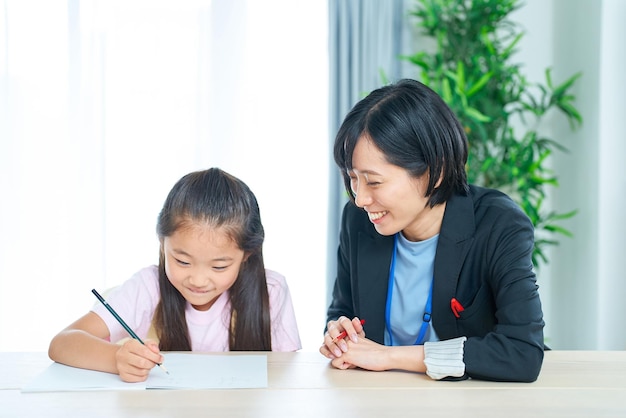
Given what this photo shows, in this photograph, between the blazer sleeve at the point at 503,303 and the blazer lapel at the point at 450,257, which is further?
the blazer lapel at the point at 450,257

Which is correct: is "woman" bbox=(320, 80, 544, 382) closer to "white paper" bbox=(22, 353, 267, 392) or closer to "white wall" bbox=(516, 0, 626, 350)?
"white paper" bbox=(22, 353, 267, 392)

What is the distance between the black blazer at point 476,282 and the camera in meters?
1.30

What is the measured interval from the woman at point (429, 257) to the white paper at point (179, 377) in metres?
0.18

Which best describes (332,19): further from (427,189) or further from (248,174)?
(427,189)

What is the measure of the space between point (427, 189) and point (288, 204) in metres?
1.98

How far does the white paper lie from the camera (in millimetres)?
1217

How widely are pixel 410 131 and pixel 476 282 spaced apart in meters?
0.36

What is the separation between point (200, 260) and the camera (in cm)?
151

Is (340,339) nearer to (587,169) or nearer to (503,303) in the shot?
(503,303)

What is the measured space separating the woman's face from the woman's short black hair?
0.01 metres

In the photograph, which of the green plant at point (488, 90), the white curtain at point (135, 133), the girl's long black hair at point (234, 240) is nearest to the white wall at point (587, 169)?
the green plant at point (488, 90)

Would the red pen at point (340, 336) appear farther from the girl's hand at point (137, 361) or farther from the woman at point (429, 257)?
the girl's hand at point (137, 361)

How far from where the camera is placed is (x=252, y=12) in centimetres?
340

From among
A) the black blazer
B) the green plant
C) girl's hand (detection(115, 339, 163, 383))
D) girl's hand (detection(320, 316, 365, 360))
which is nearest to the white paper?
girl's hand (detection(115, 339, 163, 383))
